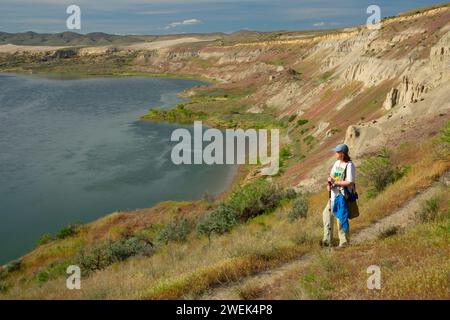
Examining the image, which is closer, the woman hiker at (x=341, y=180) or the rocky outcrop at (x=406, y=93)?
the woman hiker at (x=341, y=180)

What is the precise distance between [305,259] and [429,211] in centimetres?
333

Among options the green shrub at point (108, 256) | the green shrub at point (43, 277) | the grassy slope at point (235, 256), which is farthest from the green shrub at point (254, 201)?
the green shrub at point (43, 277)

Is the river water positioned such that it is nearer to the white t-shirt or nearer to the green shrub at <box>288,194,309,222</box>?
the green shrub at <box>288,194,309,222</box>

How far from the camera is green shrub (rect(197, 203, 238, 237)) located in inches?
694

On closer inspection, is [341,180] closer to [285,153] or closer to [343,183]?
[343,183]

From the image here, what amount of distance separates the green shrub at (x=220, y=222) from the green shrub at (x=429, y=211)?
8.77 metres

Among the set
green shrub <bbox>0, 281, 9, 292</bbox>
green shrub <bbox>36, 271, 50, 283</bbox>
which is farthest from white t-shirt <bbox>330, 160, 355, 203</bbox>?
green shrub <bbox>0, 281, 9, 292</bbox>

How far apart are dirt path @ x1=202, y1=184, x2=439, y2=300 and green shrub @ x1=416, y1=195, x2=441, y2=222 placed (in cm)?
25

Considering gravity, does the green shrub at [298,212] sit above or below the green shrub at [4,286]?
above

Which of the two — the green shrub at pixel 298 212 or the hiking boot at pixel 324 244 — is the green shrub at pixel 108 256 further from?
the hiking boot at pixel 324 244

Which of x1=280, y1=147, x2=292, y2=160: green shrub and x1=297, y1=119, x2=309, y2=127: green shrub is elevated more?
x1=297, y1=119, x2=309, y2=127: green shrub

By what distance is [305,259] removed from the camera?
883cm

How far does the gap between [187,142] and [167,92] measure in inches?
2216

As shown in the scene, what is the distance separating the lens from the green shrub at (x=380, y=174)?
611 inches
